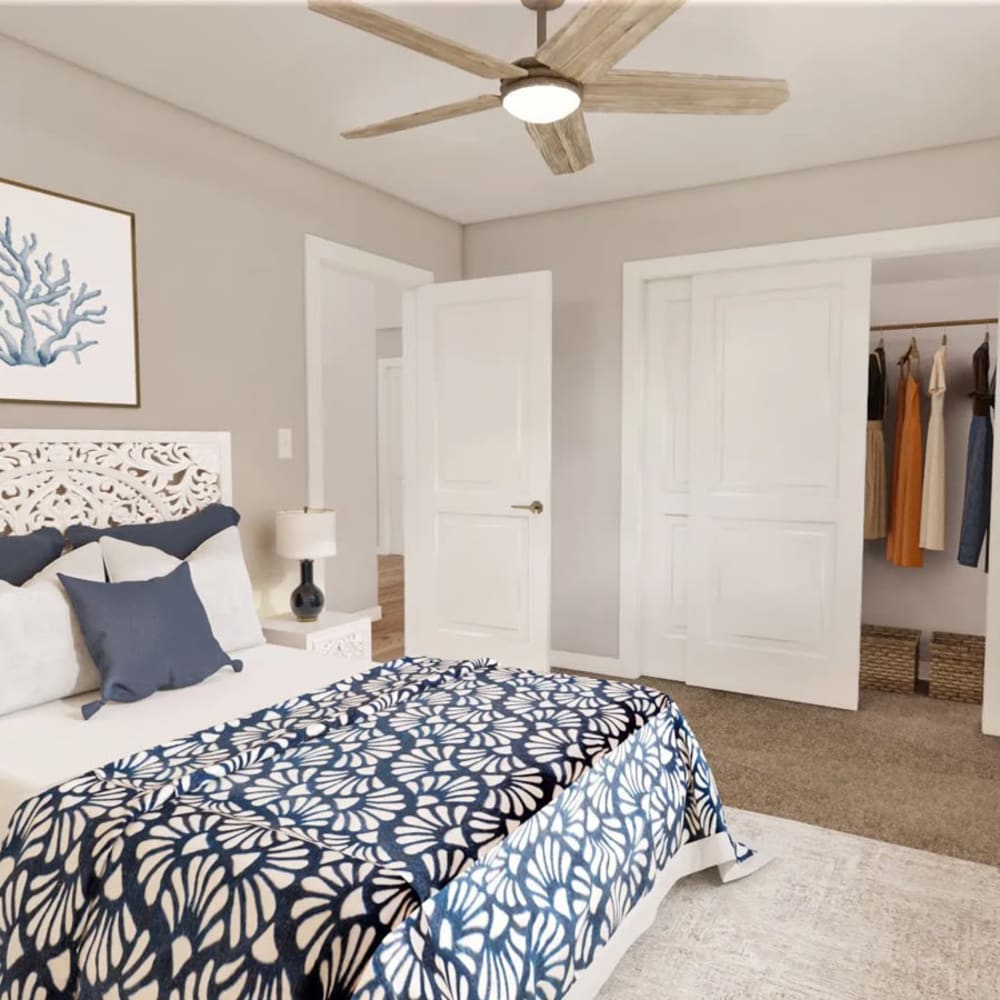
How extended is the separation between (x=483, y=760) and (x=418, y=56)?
2.22 metres

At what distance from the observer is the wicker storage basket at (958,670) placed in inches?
157

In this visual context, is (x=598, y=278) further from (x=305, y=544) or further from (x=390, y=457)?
(x=390, y=457)

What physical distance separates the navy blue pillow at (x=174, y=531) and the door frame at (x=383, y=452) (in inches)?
226

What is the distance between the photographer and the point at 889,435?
461 cm

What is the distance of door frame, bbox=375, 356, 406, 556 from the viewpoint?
345 inches

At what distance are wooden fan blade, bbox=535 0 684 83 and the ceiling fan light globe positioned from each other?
0.14 feet

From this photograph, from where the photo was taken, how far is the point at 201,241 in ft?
10.5

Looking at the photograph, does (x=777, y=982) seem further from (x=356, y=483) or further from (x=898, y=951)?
(x=356, y=483)

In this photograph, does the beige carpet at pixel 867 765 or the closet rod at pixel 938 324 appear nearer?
the beige carpet at pixel 867 765

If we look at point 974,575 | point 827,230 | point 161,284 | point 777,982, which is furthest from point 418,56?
point 974,575

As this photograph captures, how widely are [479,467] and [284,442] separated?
41.6 inches

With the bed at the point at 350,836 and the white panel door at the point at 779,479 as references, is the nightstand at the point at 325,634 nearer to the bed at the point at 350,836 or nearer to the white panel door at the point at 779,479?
the bed at the point at 350,836

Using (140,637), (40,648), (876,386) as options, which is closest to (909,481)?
(876,386)

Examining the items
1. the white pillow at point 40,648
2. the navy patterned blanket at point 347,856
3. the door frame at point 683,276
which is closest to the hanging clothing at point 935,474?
the door frame at point 683,276
